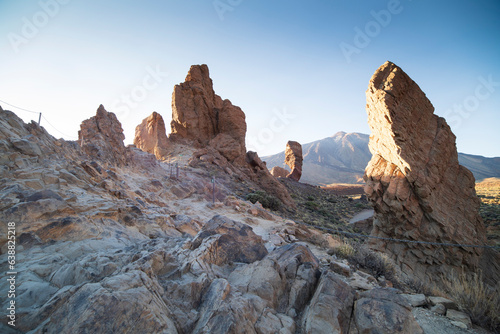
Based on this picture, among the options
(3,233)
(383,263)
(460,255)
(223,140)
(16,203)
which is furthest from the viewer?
(223,140)

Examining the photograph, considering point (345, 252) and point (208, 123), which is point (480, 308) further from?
point (208, 123)

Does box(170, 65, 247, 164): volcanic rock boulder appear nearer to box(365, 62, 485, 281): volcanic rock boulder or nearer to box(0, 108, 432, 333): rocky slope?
box(365, 62, 485, 281): volcanic rock boulder

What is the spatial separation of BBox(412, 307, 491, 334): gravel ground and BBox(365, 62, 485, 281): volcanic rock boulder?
20.8ft

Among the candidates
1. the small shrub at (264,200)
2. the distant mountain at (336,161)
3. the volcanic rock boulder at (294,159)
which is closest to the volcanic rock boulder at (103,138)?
the small shrub at (264,200)

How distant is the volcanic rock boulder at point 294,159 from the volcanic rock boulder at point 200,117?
19471 millimetres

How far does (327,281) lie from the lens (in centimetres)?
323

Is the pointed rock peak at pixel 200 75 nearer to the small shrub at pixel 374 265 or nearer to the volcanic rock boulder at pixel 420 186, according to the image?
the volcanic rock boulder at pixel 420 186

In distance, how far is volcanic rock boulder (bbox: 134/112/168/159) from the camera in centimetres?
2603

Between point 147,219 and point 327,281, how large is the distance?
537cm

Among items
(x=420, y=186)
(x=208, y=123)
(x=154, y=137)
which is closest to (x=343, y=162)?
(x=208, y=123)

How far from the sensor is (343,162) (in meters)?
130

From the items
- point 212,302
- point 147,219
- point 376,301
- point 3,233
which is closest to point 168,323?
point 212,302

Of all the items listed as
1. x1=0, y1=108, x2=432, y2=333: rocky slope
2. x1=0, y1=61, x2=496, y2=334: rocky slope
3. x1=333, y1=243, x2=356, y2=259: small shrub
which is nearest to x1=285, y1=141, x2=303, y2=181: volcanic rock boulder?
x1=333, y1=243, x2=356, y2=259: small shrub

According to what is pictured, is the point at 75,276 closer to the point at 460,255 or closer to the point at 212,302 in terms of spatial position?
the point at 212,302
